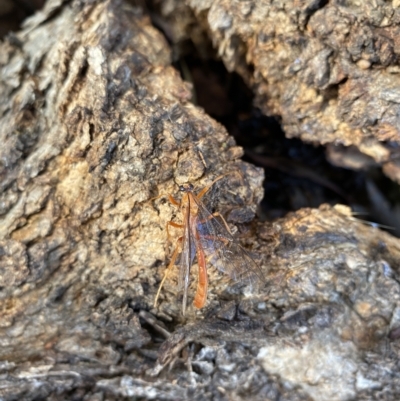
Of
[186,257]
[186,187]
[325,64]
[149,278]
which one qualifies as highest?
[325,64]

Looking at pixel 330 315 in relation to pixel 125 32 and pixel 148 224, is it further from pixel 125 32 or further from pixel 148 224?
pixel 125 32

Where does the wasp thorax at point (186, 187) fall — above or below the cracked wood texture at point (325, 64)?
below

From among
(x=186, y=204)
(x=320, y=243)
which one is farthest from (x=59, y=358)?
(x=320, y=243)

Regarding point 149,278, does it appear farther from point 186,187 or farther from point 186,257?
point 186,187

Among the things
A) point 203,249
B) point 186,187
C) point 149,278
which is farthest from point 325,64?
point 149,278

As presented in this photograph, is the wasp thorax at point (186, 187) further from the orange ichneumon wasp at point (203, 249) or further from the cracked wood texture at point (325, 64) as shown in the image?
the cracked wood texture at point (325, 64)

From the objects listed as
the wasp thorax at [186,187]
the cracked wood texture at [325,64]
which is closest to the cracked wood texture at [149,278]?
the wasp thorax at [186,187]
